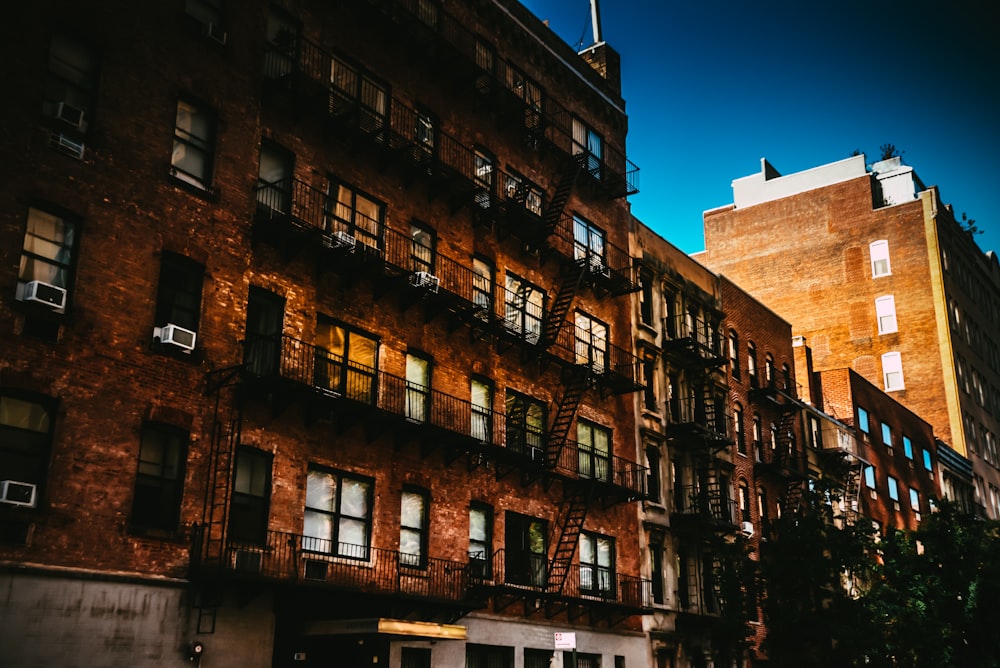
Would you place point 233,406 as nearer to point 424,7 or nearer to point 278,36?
point 278,36

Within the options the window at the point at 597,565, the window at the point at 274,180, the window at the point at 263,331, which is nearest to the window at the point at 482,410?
the window at the point at 597,565

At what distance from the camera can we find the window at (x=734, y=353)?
4426 cm

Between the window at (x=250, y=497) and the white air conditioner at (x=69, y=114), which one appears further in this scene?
the window at (x=250, y=497)

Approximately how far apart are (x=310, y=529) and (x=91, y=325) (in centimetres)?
693

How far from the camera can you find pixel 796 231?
70.2 m

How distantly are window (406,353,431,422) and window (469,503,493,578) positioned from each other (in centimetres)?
326

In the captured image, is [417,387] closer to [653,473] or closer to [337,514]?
[337,514]

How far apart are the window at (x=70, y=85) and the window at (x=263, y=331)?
5.23 meters

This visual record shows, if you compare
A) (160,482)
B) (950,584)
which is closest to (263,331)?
(160,482)

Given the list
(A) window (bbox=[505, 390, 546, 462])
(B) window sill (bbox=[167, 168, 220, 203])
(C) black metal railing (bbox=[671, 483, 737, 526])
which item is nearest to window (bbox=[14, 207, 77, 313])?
(B) window sill (bbox=[167, 168, 220, 203])

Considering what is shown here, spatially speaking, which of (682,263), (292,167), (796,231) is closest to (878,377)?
(796,231)

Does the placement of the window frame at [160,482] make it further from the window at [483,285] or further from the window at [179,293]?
the window at [483,285]

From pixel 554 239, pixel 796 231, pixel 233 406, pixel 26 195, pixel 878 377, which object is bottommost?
pixel 233 406

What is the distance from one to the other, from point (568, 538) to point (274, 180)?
14452 mm
